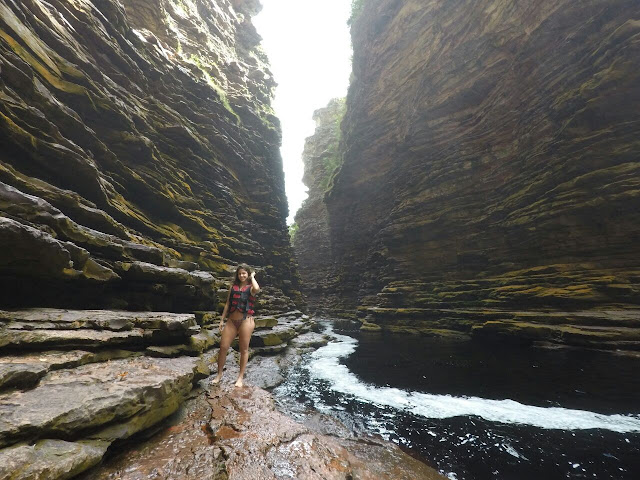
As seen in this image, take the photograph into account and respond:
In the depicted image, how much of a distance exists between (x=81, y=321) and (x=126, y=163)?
10576 millimetres

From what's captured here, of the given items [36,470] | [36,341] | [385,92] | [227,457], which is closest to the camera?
[36,470]

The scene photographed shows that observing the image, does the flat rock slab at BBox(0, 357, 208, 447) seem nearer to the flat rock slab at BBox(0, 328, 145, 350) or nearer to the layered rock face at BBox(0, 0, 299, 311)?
the flat rock slab at BBox(0, 328, 145, 350)

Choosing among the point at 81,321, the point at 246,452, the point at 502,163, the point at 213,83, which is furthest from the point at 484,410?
the point at 213,83

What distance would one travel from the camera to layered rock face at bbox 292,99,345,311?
4103cm

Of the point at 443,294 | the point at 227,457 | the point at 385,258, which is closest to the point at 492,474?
the point at 227,457

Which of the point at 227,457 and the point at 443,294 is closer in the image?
the point at 227,457

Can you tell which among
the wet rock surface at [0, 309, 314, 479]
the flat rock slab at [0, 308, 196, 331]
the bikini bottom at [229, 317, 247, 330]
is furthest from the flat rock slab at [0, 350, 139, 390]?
the bikini bottom at [229, 317, 247, 330]

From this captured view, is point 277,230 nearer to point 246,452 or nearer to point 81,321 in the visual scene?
point 81,321

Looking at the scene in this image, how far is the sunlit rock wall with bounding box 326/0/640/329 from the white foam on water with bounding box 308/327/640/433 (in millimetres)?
9008

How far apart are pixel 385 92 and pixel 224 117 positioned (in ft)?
57.6

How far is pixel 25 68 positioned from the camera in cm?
856

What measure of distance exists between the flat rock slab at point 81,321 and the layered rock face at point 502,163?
14.1 meters

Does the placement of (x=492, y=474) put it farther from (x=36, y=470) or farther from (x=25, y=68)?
(x=25, y=68)

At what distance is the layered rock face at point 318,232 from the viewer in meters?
41.0
